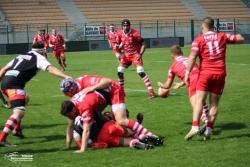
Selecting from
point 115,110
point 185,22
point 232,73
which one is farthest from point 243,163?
point 185,22

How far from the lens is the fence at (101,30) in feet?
176

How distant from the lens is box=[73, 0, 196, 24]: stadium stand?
60812 mm

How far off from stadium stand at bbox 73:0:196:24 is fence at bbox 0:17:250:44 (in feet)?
6.02

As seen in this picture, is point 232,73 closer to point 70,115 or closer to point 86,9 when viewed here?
point 70,115

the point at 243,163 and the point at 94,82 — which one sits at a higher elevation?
the point at 94,82

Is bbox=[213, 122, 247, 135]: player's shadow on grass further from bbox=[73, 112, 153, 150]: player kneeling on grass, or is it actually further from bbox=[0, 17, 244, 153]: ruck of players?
bbox=[73, 112, 153, 150]: player kneeling on grass

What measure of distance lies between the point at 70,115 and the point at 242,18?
57902 mm

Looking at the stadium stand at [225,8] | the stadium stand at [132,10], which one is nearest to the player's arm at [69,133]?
the stadium stand at [132,10]

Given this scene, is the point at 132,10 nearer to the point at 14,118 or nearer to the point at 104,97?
the point at 14,118

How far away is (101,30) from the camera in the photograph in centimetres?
5634

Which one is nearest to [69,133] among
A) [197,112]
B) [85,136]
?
[85,136]

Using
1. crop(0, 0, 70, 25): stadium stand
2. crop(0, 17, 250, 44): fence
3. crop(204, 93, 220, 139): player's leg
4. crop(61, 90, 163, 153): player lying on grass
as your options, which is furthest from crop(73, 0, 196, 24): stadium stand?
crop(61, 90, 163, 153): player lying on grass

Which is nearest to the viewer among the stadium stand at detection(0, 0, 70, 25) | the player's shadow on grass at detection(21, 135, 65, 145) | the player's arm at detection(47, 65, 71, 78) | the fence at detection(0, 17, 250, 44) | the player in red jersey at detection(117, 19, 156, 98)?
the player's arm at detection(47, 65, 71, 78)

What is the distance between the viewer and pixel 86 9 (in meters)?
61.4
